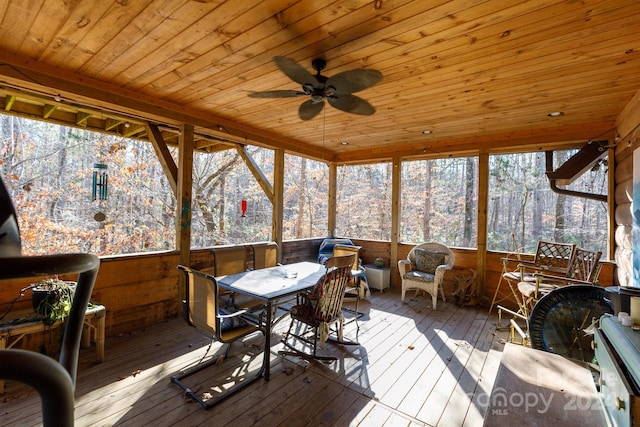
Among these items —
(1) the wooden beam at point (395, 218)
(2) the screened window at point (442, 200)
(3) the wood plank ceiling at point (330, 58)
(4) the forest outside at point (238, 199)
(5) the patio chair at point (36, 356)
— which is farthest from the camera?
(2) the screened window at point (442, 200)

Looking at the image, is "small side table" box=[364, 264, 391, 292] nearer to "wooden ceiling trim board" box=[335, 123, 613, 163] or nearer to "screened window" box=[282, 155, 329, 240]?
"wooden ceiling trim board" box=[335, 123, 613, 163]

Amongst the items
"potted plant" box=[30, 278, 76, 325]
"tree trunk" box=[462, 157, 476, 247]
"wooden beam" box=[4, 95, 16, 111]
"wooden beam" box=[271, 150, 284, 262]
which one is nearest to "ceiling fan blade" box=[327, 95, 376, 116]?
"wooden beam" box=[271, 150, 284, 262]

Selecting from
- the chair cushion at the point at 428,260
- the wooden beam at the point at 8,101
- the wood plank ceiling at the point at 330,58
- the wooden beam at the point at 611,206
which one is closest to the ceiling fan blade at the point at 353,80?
the wood plank ceiling at the point at 330,58

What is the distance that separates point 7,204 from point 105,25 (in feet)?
8.32

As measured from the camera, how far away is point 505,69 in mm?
2641

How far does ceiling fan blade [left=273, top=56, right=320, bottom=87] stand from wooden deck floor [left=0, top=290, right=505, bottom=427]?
97.9 inches

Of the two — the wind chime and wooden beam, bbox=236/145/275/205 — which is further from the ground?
wooden beam, bbox=236/145/275/205

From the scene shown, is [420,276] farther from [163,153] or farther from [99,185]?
[99,185]

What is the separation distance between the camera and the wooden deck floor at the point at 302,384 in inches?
86.0

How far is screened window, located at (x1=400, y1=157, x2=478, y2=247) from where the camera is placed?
8023mm

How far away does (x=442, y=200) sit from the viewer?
27.1ft

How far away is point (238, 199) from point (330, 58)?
690 centimetres

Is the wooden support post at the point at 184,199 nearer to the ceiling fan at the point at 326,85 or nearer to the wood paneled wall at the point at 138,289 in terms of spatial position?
the wood paneled wall at the point at 138,289

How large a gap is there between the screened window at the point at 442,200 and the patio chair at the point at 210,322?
5.76 metres
